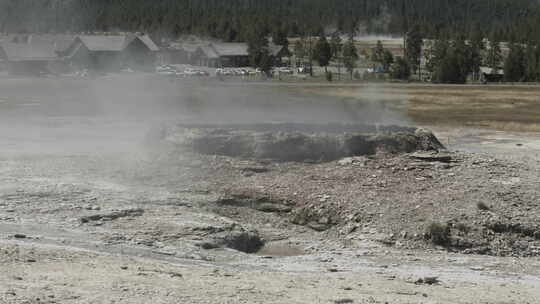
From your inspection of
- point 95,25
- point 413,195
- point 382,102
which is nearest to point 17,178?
point 413,195

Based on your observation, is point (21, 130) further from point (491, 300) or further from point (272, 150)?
point (491, 300)

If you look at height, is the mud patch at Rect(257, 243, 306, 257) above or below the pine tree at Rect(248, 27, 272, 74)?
below

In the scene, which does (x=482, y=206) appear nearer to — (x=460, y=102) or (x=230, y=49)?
(x=460, y=102)

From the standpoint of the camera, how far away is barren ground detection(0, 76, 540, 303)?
49.5 ft

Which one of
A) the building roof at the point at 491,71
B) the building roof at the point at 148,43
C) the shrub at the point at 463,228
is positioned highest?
the building roof at the point at 148,43

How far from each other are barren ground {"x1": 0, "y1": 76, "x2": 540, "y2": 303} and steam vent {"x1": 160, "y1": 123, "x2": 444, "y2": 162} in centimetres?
56

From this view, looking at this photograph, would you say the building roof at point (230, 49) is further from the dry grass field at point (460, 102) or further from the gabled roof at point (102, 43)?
the dry grass field at point (460, 102)

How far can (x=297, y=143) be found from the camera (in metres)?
26.0

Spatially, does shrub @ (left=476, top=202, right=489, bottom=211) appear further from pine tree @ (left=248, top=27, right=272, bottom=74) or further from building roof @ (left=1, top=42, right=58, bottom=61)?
building roof @ (left=1, top=42, right=58, bottom=61)

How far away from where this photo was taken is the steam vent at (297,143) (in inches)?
1011

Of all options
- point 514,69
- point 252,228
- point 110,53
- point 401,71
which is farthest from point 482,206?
point 110,53

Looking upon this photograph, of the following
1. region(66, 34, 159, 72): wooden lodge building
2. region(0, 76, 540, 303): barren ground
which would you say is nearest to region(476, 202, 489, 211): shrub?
region(0, 76, 540, 303): barren ground

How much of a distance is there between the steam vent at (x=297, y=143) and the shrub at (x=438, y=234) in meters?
5.83

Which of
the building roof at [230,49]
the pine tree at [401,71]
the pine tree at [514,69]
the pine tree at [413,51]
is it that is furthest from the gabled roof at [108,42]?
the pine tree at [514,69]
